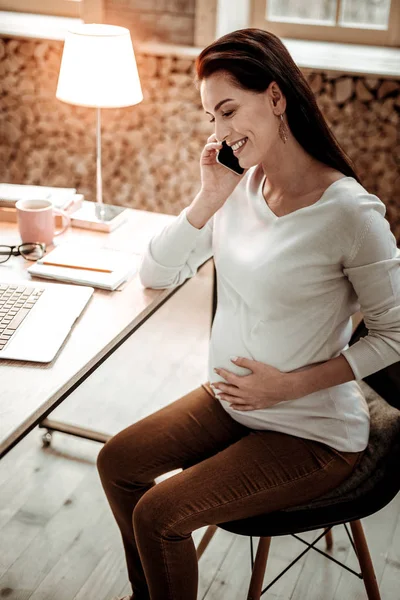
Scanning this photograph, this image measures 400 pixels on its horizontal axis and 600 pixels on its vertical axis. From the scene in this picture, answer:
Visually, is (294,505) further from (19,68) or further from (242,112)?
(19,68)

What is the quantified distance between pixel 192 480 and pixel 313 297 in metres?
0.42

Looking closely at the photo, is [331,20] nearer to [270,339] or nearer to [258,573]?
[270,339]

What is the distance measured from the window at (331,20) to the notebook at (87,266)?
161cm

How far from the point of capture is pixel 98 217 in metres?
2.01

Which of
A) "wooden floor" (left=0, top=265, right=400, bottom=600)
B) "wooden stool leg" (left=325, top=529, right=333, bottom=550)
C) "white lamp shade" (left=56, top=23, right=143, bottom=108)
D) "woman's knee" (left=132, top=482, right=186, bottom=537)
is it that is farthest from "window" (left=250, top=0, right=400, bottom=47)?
"woman's knee" (left=132, top=482, right=186, bottom=537)

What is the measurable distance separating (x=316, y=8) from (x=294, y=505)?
2249 millimetres

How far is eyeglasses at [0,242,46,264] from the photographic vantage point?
1.78m

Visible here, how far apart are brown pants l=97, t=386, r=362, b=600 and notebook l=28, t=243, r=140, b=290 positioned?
357mm

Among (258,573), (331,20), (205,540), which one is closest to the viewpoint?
(258,573)

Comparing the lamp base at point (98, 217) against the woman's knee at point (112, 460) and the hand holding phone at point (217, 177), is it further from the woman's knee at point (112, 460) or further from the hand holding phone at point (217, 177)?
the woman's knee at point (112, 460)

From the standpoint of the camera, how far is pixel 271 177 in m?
1.51

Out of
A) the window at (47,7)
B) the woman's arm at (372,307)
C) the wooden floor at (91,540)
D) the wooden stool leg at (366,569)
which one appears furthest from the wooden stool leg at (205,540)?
Result: the window at (47,7)

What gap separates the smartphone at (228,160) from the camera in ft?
5.27

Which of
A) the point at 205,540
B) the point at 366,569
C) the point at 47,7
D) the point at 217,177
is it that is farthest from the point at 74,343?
the point at 47,7
